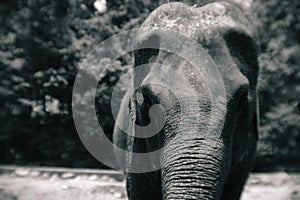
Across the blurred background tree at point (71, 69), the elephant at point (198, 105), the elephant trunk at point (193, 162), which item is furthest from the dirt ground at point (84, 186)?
the elephant trunk at point (193, 162)

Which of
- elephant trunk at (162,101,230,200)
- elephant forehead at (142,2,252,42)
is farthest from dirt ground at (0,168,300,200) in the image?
elephant trunk at (162,101,230,200)

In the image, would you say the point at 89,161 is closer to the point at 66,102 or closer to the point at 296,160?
the point at 66,102

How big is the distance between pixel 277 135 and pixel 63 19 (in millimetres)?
3098

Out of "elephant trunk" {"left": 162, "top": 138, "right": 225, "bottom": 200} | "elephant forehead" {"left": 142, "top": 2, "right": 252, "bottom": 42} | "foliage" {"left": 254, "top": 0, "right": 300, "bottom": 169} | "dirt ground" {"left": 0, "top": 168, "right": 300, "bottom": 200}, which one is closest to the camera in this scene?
"elephant trunk" {"left": 162, "top": 138, "right": 225, "bottom": 200}

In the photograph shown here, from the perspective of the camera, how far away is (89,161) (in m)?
7.93

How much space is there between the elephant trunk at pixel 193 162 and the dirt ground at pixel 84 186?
11.6 feet

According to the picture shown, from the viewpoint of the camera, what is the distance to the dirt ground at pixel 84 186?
236 inches

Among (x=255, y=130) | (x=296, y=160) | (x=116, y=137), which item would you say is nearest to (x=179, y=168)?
(x=255, y=130)

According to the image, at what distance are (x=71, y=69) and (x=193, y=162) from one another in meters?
5.40

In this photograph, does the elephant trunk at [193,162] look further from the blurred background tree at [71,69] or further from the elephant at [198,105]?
the blurred background tree at [71,69]

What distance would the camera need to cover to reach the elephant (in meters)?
2.46

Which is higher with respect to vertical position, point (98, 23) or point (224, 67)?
point (98, 23)

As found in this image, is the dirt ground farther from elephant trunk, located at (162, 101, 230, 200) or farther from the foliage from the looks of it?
elephant trunk, located at (162, 101, 230, 200)

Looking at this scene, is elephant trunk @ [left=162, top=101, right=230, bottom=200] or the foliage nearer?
elephant trunk @ [left=162, top=101, right=230, bottom=200]
